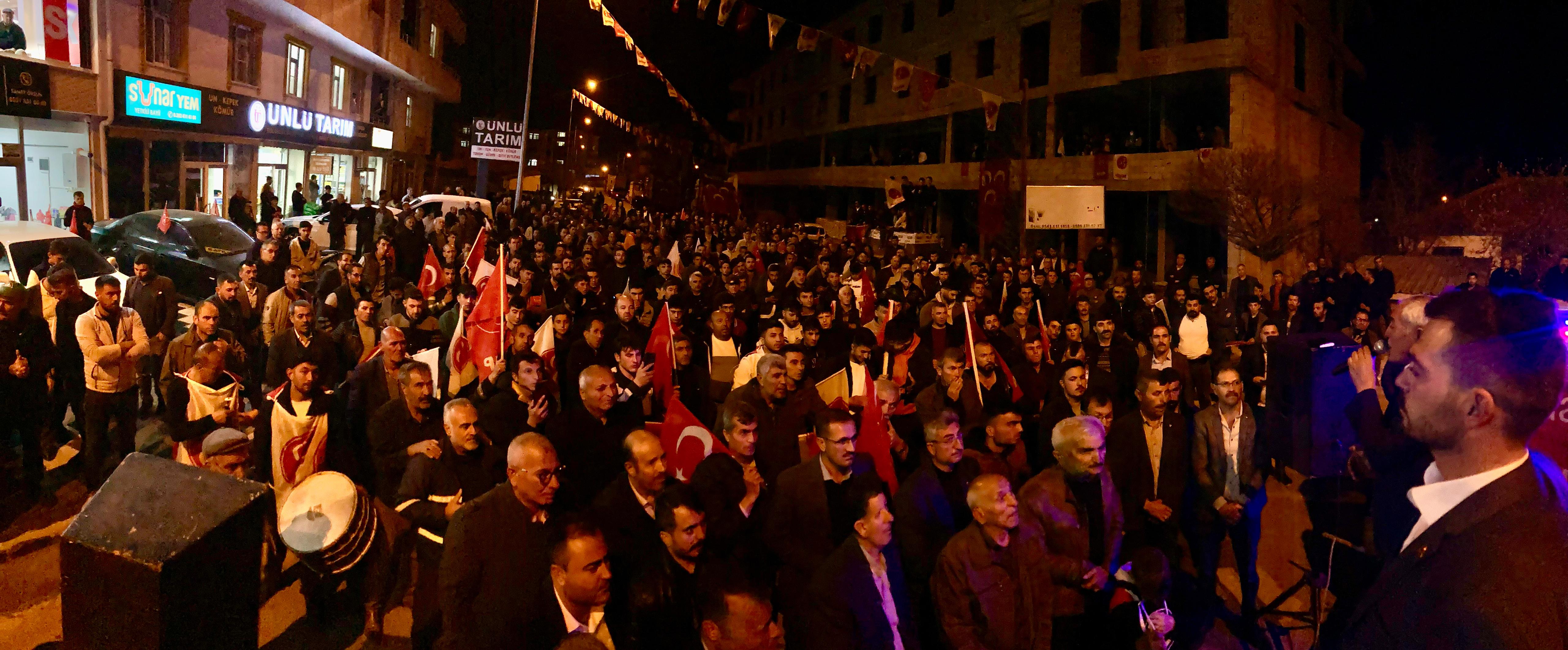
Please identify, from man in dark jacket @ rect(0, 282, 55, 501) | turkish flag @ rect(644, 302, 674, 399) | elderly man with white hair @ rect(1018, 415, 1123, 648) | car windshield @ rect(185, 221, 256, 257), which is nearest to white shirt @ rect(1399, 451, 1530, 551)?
elderly man with white hair @ rect(1018, 415, 1123, 648)

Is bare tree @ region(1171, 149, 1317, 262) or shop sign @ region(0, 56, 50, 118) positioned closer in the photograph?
shop sign @ region(0, 56, 50, 118)

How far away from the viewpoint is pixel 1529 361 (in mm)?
2137

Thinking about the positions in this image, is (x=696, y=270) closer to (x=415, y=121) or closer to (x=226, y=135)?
(x=226, y=135)

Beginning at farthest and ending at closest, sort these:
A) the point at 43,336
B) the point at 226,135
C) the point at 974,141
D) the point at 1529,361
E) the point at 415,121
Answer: the point at 415,121
the point at 974,141
the point at 226,135
the point at 43,336
the point at 1529,361

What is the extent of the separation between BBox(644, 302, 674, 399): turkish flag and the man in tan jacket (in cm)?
378

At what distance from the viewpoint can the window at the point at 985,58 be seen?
117 feet

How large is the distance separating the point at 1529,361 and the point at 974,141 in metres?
35.8

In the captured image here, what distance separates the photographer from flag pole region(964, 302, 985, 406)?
6.87 meters

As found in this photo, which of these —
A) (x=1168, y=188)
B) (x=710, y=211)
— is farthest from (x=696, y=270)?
(x=1168, y=188)

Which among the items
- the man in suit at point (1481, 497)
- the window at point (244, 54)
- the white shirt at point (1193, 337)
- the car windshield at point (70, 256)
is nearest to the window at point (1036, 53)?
the window at point (244, 54)

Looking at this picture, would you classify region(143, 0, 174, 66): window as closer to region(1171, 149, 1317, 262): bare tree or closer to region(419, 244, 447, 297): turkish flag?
region(419, 244, 447, 297): turkish flag

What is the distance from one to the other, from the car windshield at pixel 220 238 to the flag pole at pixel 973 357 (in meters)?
12.5

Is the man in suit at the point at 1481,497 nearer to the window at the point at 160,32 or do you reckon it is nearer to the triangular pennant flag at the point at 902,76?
the triangular pennant flag at the point at 902,76

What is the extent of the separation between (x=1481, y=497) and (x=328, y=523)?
451 cm
